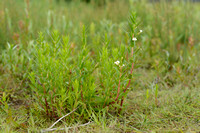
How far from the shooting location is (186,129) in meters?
1.62

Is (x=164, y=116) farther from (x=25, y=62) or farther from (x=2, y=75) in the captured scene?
(x=2, y=75)

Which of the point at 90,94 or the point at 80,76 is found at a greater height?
the point at 80,76

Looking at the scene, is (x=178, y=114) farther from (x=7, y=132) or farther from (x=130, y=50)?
(x=7, y=132)

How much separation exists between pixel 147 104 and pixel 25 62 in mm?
1476

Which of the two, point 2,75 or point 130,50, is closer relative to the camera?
point 130,50

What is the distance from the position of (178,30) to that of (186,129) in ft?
9.34

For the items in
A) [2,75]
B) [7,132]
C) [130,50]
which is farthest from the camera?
[2,75]

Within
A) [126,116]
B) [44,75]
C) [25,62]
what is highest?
[44,75]

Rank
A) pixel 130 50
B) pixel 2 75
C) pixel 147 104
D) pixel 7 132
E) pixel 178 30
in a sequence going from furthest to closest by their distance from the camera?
pixel 178 30
pixel 2 75
pixel 147 104
pixel 130 50
pixel 7 132

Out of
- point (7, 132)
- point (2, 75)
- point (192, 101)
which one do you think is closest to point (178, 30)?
point (192, 101)

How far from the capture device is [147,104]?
1.93m

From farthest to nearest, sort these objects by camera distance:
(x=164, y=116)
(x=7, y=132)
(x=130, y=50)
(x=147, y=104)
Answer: (x=147, y=104) → (x=164, y=116) → (x=130, y=50) → (x=7, y=132)

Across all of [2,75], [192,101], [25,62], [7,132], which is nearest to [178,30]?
[192,101]

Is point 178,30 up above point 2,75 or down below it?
above
